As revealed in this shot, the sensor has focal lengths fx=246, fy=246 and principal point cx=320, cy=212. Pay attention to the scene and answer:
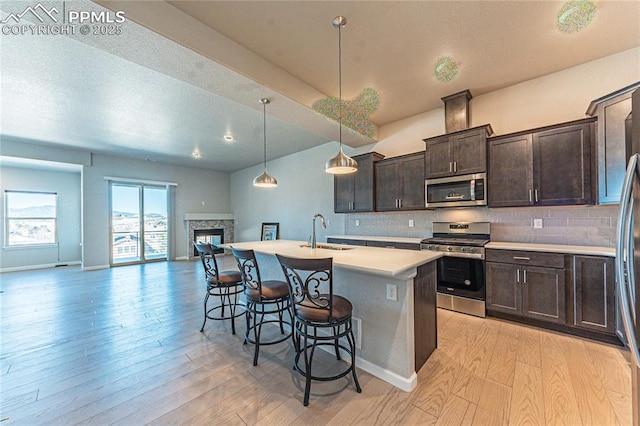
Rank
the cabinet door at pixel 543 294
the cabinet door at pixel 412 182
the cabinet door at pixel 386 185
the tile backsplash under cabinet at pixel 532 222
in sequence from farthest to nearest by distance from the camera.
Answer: the cabinet door at pixel 386 185
the cabinet door at pixel 412 182
the tile backsplash under cabinet at pixel 532 222
the cabinet door at pixel 543 294

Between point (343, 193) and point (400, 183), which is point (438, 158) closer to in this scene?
point (400, 183)

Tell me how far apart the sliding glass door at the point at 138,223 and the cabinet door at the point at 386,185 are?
264 inches

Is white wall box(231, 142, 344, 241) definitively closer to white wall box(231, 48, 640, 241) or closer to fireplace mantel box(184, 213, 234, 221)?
white wall box(231, 48, 640, 241)

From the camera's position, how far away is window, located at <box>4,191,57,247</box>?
611cm

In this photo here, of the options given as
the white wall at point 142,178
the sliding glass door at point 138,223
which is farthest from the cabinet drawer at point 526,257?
the sliding glass door at point 138,223

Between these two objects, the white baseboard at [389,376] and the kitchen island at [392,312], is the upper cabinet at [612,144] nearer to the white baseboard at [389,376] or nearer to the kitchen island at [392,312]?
the kitchen island at [392,312]

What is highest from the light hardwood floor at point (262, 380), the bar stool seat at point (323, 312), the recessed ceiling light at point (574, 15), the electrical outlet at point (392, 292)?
the recessed ceiling light at point (574, 15)

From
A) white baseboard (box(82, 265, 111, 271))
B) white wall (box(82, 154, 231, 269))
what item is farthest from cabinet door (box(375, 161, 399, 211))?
white baseboard (box(82, 265, 111, 271))

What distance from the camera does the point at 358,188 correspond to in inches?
181

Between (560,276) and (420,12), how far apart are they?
2.91 m

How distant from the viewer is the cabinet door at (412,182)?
383cm

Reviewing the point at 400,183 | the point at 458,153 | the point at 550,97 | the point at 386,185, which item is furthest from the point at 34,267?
the point at 550,97

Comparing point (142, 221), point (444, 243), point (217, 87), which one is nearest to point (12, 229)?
point (142, 221)

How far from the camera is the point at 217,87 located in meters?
2.55
